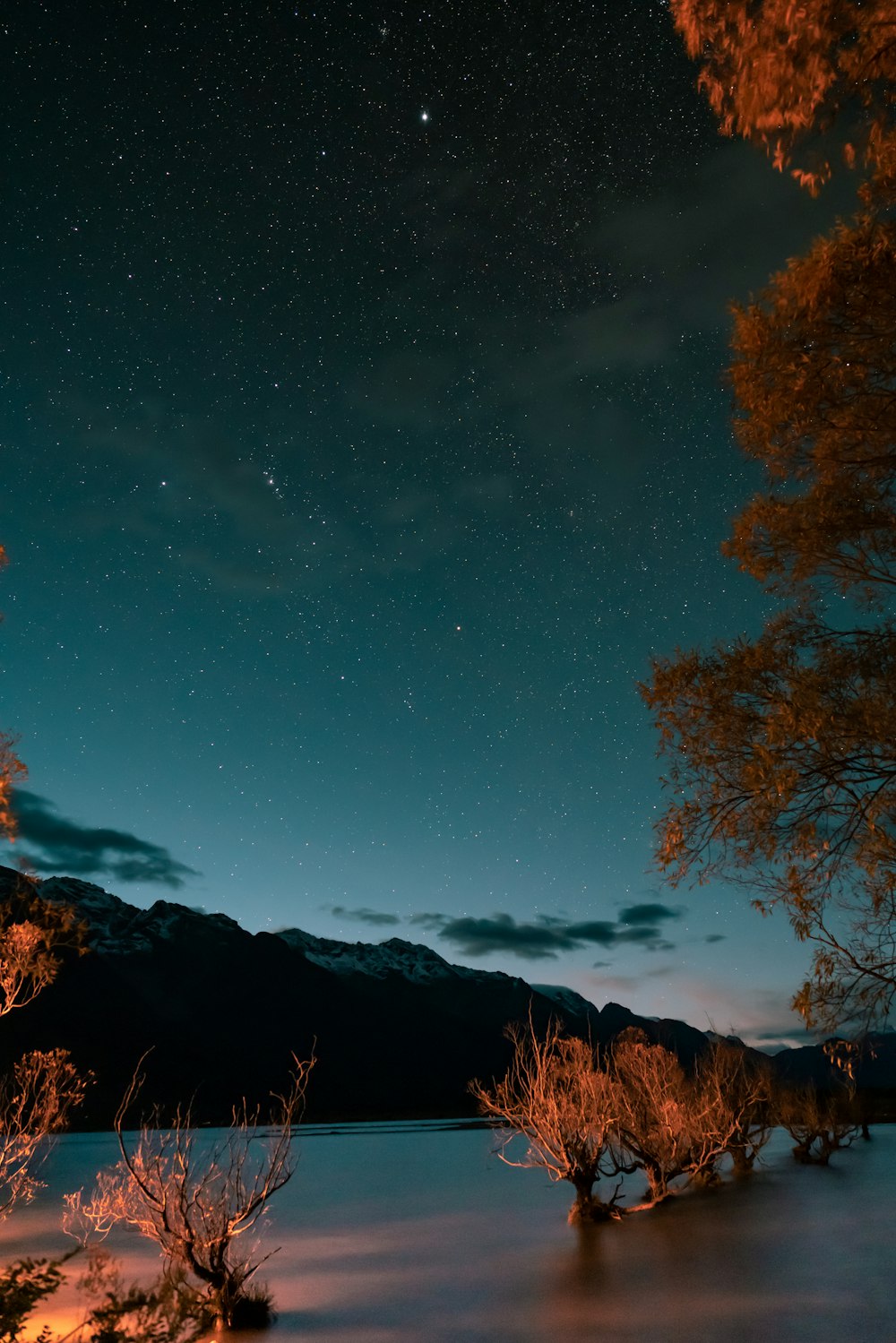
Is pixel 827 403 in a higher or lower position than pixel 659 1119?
higher

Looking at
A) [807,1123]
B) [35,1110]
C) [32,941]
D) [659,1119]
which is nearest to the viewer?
[32,941]

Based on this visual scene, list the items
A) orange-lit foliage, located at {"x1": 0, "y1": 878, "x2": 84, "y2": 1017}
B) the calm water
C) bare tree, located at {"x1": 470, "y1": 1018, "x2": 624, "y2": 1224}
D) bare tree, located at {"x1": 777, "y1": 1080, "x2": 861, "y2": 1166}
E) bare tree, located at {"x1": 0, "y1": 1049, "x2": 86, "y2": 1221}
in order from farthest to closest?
bare tree, located at {"x1": 777, "y1": 1080, "x2": 861, "y2": 1166}
bare tree, located at {"x1": 470, "y1": 1018, "x2": 624, "y2": 1224}
the calm water
bare tree, located at {"x1": 0, "y1": 1049, "x2": 86, "y2": 1221}
orange-lit foliage, located at {"x1": 0, "y1": 878, "x2": 84, "y2": 1017}

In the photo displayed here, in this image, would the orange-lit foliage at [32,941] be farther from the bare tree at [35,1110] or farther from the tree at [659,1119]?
the tree at [659,1119]

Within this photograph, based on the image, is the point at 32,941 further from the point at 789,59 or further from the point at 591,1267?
the point at 591,1267

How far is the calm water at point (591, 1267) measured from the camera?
1627cm

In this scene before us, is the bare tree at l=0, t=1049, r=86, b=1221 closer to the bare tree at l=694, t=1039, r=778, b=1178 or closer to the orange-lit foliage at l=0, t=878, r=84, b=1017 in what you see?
the orange-lit foliage at l=0, t=878, r=84, b=1017

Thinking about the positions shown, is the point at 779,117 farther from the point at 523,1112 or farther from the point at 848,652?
the point at 523,1112

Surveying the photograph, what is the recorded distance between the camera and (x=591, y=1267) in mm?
21078

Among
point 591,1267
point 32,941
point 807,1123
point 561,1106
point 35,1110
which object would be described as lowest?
point 591,1267

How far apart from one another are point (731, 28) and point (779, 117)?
63cm

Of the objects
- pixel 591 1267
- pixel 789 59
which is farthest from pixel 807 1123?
pixel 789 59

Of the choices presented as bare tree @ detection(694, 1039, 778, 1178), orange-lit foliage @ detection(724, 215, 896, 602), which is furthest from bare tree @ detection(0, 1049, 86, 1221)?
bare tree @ detection(694, 1039, 778, 1178)

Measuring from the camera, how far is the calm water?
640 inches

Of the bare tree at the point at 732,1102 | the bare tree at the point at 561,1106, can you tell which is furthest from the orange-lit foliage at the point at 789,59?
the bare tree at the point at 732,1102
